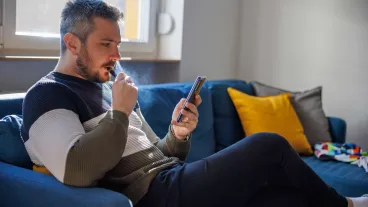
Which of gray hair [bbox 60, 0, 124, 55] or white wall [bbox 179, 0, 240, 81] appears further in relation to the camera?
white wall [bbox 179, 0, 240, 81]

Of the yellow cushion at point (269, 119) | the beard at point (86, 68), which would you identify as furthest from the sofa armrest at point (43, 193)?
the yellow cushion at point (269, 119)

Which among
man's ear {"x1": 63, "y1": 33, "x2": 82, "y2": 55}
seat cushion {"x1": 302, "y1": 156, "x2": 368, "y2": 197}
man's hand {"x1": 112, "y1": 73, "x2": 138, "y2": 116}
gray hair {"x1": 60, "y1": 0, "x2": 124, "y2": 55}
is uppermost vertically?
gray hair {"x1": 60, "y1": 0, "x2": 124, "y2": 55}

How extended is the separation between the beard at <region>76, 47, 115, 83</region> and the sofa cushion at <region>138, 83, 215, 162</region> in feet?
1.92

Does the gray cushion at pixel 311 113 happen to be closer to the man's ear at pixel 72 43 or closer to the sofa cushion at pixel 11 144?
the man's ear at pixel 72 43

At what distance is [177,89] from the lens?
8.57 feet

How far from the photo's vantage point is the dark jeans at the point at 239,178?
63.3 inches

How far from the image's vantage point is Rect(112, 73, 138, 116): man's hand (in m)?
1.59

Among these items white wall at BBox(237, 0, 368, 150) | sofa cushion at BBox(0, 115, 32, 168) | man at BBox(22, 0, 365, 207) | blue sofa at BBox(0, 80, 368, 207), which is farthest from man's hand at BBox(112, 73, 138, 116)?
white wall at BBox(237, 0, 368, 150)

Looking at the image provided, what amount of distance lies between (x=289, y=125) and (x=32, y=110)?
175 cm

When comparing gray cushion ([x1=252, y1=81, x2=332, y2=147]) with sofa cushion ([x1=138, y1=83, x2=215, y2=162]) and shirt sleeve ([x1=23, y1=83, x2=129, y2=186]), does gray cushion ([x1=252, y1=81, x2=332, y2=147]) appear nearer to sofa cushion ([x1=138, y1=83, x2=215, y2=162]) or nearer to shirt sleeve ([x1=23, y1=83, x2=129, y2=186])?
sofa cushion ([x1=138, y1=83, x2=215, y2=162])

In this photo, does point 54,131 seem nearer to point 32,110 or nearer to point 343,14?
point 32,110

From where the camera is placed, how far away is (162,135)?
2396 millimetres

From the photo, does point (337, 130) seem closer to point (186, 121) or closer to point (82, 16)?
point (186, 121)

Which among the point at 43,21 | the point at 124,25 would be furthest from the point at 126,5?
the point at 43,21
